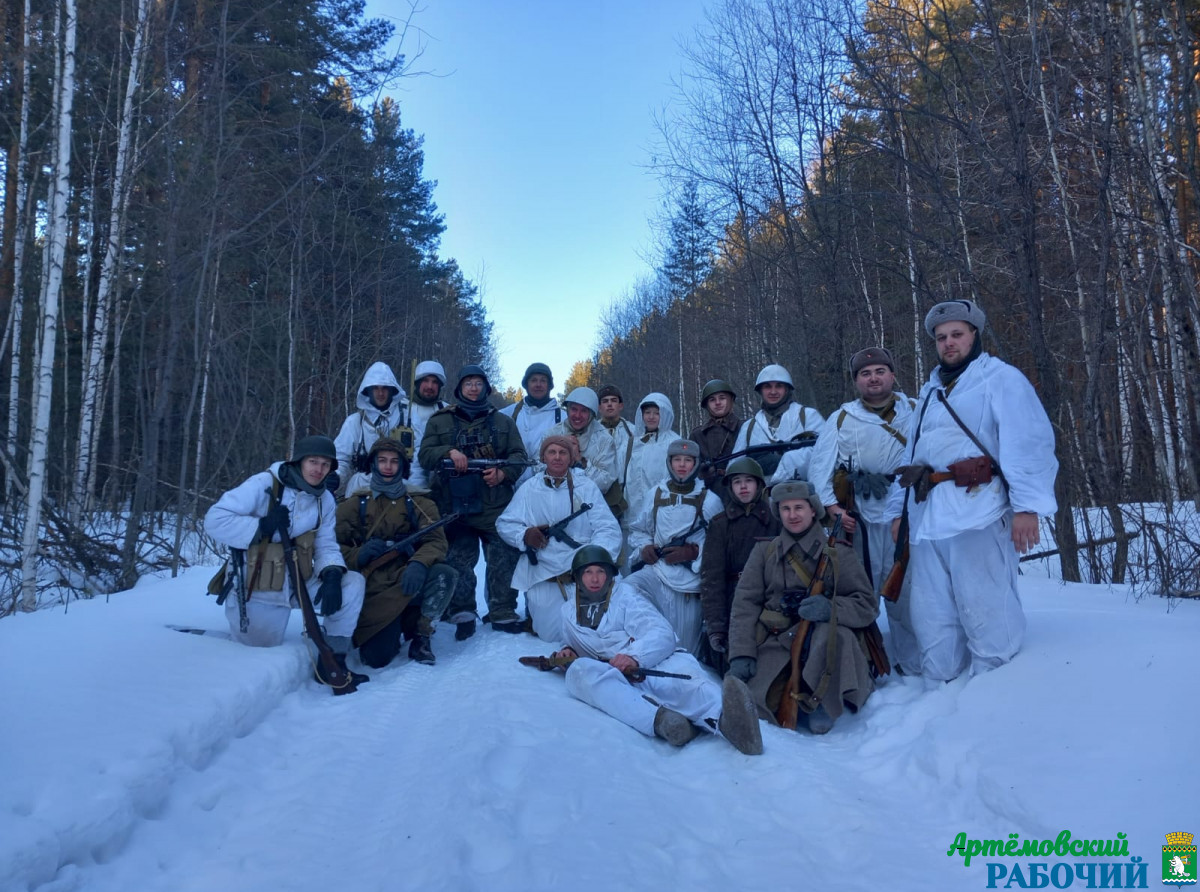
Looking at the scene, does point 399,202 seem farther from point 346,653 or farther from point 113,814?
point 113,814

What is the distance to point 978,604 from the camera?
3801mm

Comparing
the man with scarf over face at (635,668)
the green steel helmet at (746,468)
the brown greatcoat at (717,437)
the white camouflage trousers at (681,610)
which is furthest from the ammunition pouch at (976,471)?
the brown greatcoat at (717,437)

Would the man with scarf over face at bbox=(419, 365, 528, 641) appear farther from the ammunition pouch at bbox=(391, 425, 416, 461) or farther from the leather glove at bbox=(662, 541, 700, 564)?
the leather glove at bbox=(662, 541, 700, 564)

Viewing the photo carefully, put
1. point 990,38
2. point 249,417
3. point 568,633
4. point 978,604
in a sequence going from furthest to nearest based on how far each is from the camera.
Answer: point 249,417 < point 990,38 < point 568,633 < point 978,604

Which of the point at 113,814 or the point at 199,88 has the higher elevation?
the point at 199,88

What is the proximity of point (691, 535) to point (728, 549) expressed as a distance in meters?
0.54

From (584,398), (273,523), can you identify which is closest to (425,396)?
(584,398)

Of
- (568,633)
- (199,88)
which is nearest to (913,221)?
(568,633)

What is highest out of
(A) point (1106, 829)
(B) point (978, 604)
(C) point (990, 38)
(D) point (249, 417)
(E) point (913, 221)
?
(C) point (990, 38)

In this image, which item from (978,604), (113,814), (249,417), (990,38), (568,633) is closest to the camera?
(113,814)

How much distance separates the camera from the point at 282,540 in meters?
4.86

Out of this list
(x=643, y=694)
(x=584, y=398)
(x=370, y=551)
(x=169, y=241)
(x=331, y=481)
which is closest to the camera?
(x=643, y=694)

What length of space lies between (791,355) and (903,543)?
9.48 metres

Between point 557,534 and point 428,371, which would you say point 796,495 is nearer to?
point 557,534
